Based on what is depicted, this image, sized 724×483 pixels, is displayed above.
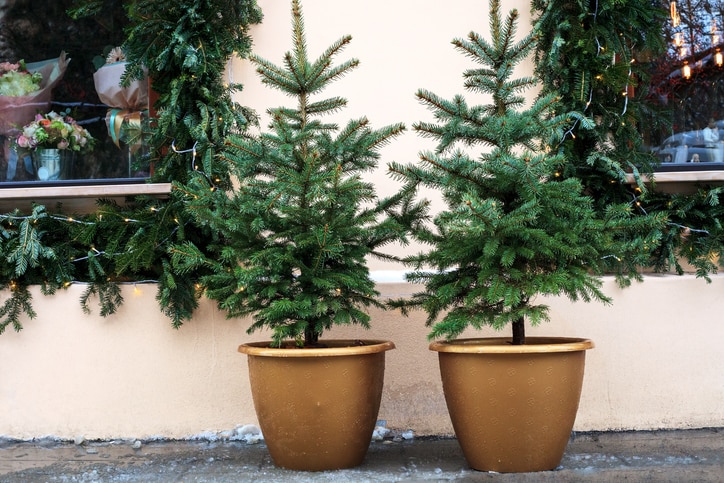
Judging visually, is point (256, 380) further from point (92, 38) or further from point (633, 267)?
point (92, 38)

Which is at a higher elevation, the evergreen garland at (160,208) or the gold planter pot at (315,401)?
the evergreen garland at (160,208)

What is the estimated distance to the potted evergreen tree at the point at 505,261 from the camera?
3.30 m

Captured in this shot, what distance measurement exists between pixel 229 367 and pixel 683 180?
2.60m

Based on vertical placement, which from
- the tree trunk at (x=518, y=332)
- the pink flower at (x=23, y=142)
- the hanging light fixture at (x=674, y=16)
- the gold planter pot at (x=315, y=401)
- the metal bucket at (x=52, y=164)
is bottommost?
the gold planter pot at (x=315, y=401)

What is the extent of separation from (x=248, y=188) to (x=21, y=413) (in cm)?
192

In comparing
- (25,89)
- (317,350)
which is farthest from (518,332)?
(25,89)

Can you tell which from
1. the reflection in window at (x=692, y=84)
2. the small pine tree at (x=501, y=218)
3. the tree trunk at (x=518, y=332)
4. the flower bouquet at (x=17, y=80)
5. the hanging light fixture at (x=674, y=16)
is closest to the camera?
the small pine tree at (x=501, y=218)

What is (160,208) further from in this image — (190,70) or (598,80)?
(598,80)


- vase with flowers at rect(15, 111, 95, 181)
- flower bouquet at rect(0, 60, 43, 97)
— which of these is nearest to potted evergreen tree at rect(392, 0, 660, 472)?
vase with flowers at rect(15, 111, 95, 181)

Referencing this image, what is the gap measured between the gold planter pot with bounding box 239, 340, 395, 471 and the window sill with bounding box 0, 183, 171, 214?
1.24m

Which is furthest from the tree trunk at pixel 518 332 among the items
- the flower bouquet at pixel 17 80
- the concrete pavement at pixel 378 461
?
the flower bouquet at pixel 17 80

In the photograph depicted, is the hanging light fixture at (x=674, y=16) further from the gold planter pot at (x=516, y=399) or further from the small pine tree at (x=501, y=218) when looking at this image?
the gold planter pot at (x=516, y=399)

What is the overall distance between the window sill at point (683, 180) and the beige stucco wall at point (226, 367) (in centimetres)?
49

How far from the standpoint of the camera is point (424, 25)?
15.1ft
